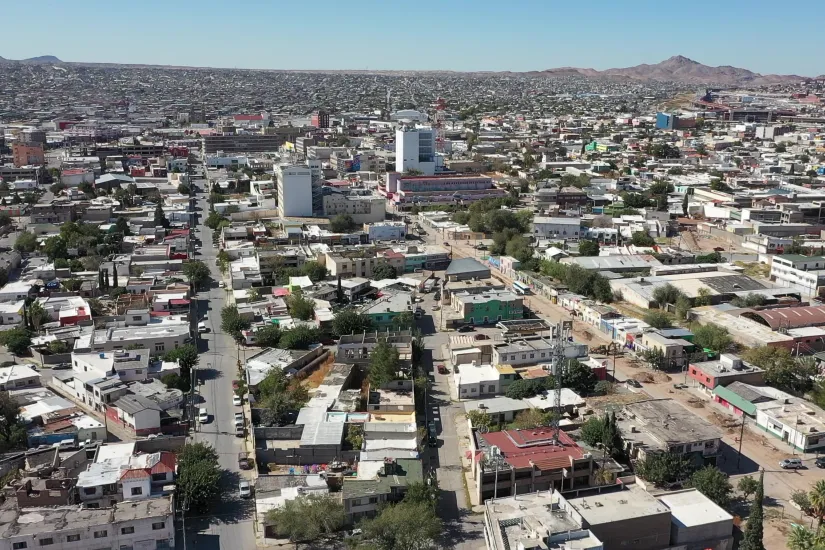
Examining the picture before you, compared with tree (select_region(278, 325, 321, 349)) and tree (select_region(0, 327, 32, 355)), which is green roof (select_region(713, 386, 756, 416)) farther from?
tree (select_region(0, 327, 32, 355))

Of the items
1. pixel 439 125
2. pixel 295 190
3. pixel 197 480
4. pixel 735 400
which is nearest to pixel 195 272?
pixel 295 190

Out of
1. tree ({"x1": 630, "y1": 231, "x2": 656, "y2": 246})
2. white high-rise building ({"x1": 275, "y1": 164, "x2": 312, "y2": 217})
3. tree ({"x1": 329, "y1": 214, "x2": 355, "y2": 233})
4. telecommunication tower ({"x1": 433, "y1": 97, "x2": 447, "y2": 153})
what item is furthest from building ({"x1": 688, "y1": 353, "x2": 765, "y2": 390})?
telecommunication tower ({"x1": 433, "y1": 97, "x2": 447, "y2": 153})

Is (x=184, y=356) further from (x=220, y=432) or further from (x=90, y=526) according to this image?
(x=90, y=526)

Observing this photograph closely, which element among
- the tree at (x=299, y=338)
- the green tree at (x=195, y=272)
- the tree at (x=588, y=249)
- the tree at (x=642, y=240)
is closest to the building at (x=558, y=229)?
the tree at (x=642, y=240)

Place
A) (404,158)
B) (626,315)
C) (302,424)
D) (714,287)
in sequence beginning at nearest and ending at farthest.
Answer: (302,424) < (626,315) < (714,287) < (404,158)

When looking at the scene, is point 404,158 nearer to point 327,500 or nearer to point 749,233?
point 749,233

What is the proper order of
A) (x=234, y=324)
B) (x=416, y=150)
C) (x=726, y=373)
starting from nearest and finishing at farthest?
(x=726, y=373)
(x=234, y=324)
(x=416, y=150)

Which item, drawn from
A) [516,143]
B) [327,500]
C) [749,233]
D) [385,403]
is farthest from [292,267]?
[516,143]
